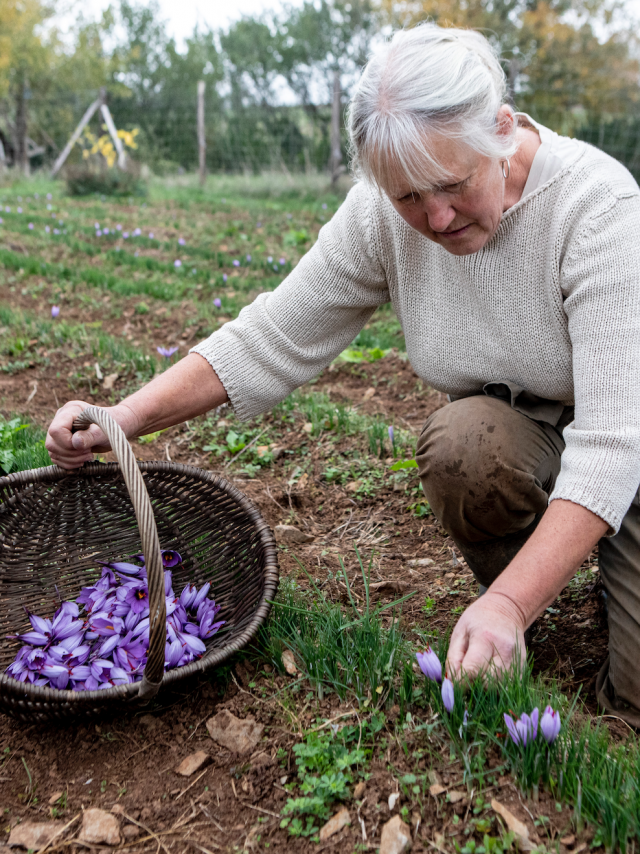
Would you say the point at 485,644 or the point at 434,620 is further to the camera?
the point at 434,620

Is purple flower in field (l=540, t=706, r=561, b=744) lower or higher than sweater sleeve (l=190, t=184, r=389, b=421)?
lower

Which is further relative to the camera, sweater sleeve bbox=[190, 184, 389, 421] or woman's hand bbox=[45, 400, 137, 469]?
sweater sleeve bbox=[190, 184, 389, 421]

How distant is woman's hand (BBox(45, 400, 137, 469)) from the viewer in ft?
6.21

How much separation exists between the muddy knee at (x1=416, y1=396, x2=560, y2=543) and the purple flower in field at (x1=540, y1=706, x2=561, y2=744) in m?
0.69

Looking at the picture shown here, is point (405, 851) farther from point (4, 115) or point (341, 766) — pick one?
point (4, 115)

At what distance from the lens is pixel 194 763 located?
156 centimetres

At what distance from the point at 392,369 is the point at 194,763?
276cm

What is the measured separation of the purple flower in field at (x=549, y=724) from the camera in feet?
4.19

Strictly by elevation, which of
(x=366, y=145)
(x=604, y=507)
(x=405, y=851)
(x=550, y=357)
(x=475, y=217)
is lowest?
(x=405, y=851)

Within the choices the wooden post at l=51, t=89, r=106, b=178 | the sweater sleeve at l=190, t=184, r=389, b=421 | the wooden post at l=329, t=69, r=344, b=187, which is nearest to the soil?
the sweater sleeve at l=190, t=184, r=389, b=421

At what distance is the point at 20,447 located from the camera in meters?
2.71

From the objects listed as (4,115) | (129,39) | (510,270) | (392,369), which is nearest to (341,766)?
(510,270)

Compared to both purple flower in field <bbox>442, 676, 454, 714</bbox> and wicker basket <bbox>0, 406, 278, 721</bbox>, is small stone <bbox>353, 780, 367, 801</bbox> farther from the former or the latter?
wicker basket <bbox>0, 406, 278, 721</bbox>

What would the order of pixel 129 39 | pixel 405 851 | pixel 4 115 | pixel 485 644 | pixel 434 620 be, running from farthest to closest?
pixel 129 39
pixel 4 115
pixel 434 620
pixel 485 644
pixel 405 851
